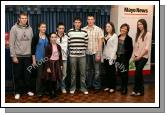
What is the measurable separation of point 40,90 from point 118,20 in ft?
5.07

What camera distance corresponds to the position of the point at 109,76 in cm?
513

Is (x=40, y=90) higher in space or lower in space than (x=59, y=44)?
lower

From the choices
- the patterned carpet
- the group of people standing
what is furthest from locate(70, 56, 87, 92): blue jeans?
the patterned carpet

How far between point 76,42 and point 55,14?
53cm

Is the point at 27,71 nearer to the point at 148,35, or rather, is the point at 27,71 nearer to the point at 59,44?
the point at 59,44

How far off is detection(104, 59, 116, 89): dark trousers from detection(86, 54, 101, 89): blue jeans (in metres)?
0.11

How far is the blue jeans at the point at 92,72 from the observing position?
5.13 m

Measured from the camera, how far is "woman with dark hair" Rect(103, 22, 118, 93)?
497cm

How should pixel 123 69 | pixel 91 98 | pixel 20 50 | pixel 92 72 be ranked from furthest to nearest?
pixel 92 72
pixel 123 69
pixel 91 98
pixel 20 50

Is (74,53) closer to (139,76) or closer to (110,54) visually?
(110,54)

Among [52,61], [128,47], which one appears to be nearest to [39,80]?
[52,61]

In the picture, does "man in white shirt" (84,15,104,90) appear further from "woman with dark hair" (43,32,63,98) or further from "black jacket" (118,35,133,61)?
"woman with dark hair" (43,32,63,98)

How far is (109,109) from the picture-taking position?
4617 mm

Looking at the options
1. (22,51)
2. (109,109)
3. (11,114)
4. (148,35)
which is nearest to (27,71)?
(22,51)
